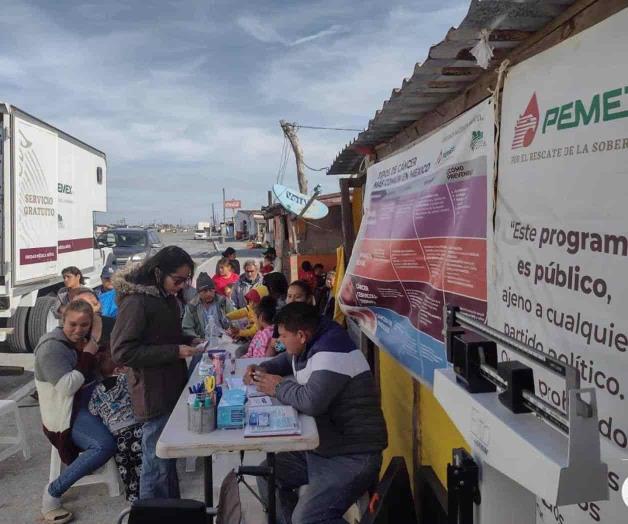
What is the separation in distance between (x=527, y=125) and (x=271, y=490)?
225 cm

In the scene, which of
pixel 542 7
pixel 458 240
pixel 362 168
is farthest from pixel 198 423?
pixel 362 168

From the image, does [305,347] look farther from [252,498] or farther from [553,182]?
[553,182]

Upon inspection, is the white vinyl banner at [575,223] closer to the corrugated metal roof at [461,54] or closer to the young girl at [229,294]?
the corrugated metal roof at [461,54]

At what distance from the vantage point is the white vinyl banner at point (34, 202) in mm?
6449

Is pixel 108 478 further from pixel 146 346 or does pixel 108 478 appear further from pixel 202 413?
pixel 202 413

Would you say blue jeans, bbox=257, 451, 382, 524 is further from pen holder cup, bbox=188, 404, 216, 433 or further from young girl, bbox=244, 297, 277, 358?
young girl, bbox=244, 297, 277, 358

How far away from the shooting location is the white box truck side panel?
812 cm

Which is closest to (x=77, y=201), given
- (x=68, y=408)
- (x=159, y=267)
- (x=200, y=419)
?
(x=68, y=408)

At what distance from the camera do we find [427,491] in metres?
2.88

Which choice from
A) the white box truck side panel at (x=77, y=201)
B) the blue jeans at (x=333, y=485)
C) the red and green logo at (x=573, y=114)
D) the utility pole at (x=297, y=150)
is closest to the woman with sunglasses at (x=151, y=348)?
the blue jeans at (x=333, y=485)

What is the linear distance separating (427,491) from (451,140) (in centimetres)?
193

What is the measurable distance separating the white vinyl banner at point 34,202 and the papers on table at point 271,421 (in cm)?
510

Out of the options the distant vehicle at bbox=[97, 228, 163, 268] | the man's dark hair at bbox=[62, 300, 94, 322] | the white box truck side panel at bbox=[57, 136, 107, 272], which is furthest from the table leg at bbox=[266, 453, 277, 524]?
the distant vehicle at bbox=[97, 228, 163, 268]

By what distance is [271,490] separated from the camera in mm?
2822
